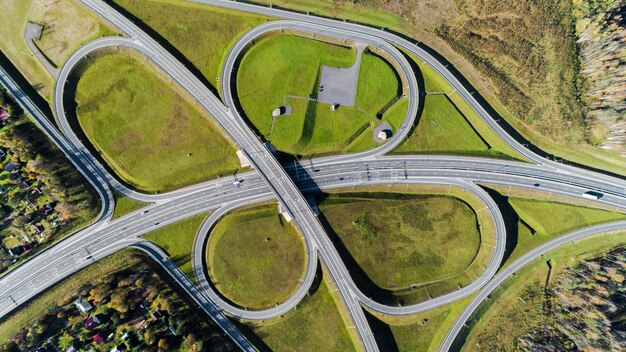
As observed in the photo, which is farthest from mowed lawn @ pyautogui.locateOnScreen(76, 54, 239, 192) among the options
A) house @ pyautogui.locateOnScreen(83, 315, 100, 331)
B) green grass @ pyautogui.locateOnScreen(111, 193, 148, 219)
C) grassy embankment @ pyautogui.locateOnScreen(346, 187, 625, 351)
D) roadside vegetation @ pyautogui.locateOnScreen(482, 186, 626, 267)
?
grassy embankment @ pyautogui.locateOnScreen(346, 187, 625, 351)

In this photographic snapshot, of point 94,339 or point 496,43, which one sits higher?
point 496,43

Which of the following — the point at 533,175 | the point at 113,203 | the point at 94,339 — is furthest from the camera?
the point at 533,175

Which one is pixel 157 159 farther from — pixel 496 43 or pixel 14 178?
pixel 496 43

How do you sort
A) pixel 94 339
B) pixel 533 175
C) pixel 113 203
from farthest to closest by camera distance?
pixel 533 175
pixel 113 203
pixel 94 339

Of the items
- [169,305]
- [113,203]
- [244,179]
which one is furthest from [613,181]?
[113,203]

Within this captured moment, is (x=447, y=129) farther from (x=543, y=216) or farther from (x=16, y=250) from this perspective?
(x=16, y=250)

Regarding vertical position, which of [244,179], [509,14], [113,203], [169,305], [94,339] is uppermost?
[509,14]

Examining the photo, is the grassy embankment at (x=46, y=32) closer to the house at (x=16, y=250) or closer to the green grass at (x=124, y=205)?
the green grass at (x=124, y=205)
